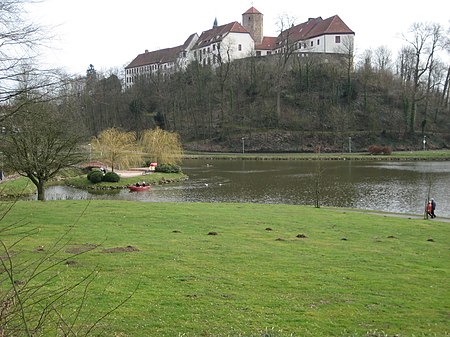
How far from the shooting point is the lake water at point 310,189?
30.3 meters

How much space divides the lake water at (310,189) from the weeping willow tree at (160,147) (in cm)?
416

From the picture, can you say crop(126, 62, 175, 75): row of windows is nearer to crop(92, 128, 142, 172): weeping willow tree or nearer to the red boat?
crop(92, 128, 142, 172): weeping willow tree

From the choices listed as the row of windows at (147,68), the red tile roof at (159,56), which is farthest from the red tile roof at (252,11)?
the row of windows at (147,68)

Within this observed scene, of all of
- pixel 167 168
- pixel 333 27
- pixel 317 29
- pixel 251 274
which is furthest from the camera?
pixel 317 29

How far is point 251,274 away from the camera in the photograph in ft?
32.9

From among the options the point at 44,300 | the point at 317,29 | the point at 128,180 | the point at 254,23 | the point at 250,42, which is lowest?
the point at 128,180

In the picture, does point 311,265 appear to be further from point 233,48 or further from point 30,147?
point 233,48

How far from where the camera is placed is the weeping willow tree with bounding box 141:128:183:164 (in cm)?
5297

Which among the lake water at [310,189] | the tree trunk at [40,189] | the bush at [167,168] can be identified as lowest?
the lake water at [310,189]

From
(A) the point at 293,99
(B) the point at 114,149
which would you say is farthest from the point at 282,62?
(B) the point at 114,149

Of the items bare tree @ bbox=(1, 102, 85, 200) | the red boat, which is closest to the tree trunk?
bare tree @ bbox=(1, 102, 85, 200)

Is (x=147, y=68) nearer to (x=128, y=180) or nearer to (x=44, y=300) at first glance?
(x=128, y=180)

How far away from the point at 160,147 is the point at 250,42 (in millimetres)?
57444

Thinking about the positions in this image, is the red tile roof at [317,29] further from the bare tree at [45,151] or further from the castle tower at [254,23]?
the bare tree at [45,151]
